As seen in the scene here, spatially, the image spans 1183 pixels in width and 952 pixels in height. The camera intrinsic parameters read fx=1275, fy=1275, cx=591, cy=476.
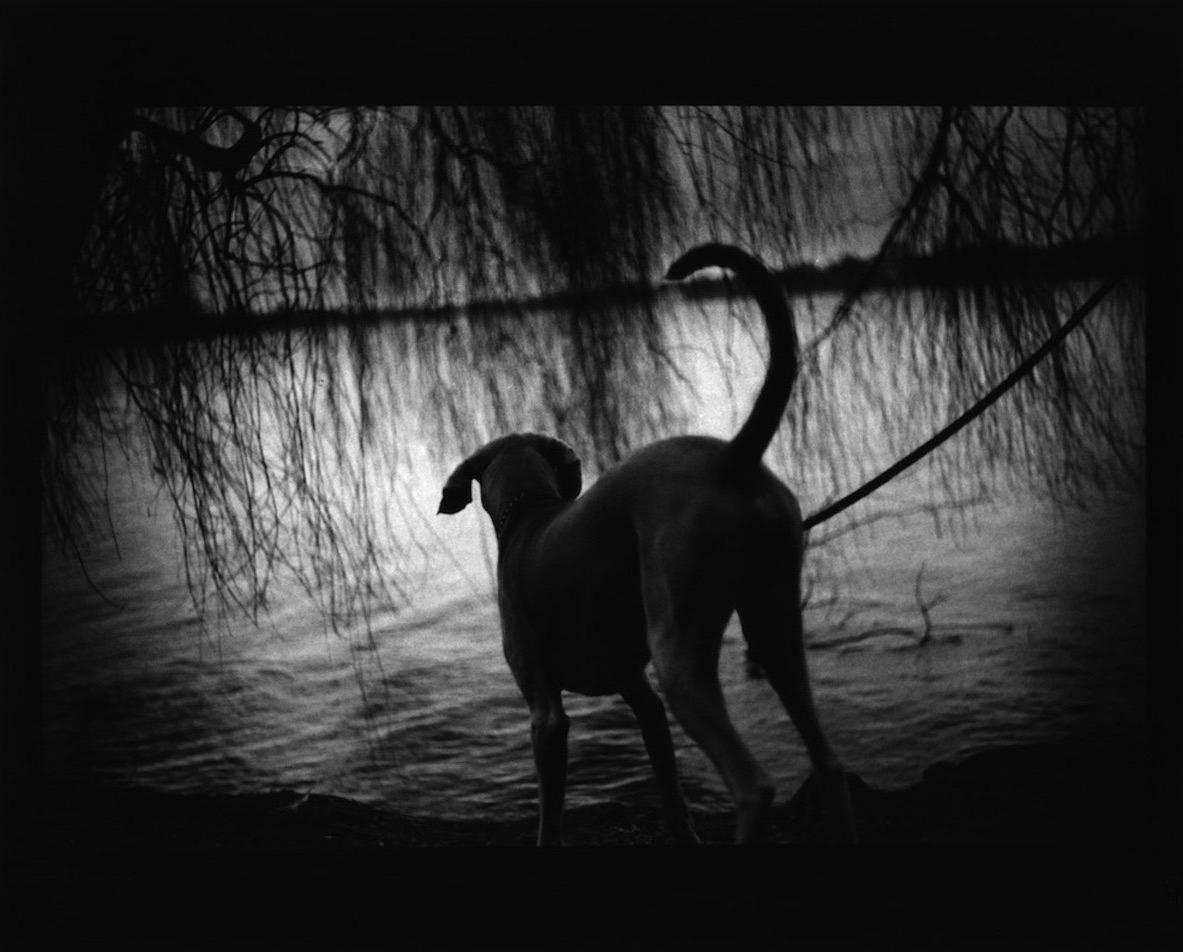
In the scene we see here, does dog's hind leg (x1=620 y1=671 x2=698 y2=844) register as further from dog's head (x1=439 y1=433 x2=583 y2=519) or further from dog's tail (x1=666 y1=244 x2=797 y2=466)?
dog's tail (x1=666 y1=244 x2=797 y2=466)

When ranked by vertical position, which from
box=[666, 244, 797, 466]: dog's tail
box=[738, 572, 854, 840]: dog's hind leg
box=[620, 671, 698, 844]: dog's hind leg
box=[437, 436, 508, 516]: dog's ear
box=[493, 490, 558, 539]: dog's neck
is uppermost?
box=[666, 244, 797, 466]: dog's tail

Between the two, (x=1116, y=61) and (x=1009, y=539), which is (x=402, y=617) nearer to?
(x=1009, y=539)

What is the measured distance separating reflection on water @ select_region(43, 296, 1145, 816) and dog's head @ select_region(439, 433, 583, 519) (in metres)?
0.41

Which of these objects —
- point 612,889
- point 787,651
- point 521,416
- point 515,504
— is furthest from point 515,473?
point 612,889

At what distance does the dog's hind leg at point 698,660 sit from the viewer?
2141 millimetres

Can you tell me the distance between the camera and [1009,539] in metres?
2.91

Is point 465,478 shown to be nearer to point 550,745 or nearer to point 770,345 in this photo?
point 550,745

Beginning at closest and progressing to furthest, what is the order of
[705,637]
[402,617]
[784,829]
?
[705,637]
[784,829]
[402,617]

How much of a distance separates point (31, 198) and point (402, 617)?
123 centimetres

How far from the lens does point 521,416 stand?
2.95 meters

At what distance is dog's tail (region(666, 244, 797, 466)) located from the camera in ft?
7.23

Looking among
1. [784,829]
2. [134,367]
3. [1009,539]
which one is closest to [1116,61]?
[1009,539]

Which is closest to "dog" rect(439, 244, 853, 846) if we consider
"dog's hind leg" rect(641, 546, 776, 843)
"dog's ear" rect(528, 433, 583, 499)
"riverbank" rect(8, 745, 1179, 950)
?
"dog's hind leg" rect(641, 546, 776, 843)

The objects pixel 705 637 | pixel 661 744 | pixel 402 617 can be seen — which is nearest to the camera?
pixel 705 637
